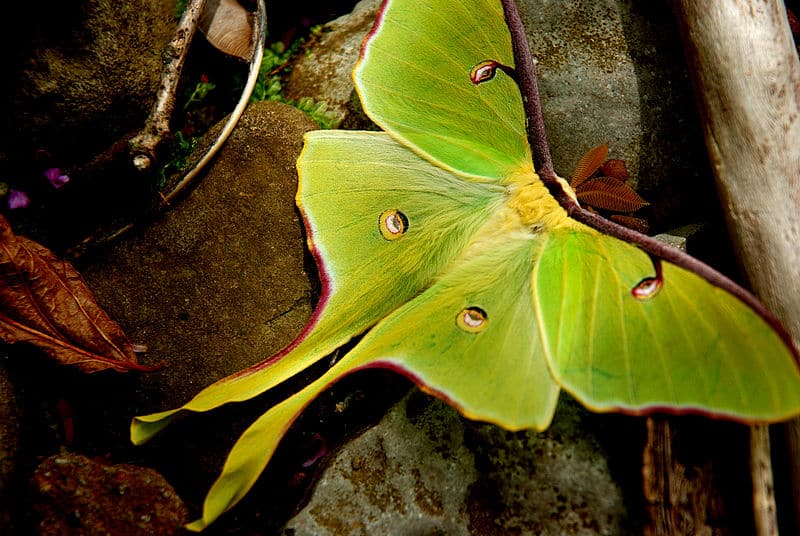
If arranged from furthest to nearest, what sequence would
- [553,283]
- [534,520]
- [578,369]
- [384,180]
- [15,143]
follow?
[15,143] < [384,180] < [534,520] < [553,283] < [578,369]

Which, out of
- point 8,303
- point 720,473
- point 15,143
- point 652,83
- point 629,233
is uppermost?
point 15,143

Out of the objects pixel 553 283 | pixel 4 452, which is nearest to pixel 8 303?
pixel 4 452

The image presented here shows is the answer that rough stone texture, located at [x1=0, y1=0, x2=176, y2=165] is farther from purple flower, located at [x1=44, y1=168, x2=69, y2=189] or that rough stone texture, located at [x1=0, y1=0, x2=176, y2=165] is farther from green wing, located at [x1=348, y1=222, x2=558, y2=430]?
green wing, located at [x1=348, y1=222, x2=558, y2=430]

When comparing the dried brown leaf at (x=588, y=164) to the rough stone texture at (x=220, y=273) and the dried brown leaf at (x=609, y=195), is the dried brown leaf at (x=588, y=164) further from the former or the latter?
the rough stone texture at (x=220, y=273)

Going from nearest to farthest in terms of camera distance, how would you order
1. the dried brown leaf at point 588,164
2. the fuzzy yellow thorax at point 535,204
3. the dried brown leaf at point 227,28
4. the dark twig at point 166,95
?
the fuzzy yellow thorax at point 535,204
the dark twig at point 166,95
the dried brown leaf at point 588,164
the dried brown leaf at point 227,28

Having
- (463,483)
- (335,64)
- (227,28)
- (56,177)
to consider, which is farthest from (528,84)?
(56,177)

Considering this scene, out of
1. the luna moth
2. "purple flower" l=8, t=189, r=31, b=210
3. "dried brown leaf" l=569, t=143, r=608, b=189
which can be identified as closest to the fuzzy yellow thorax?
the luna moth

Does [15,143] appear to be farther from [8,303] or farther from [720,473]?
[720,473]

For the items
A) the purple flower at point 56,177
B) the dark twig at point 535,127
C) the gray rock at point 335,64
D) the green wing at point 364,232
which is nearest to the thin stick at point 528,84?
the dark twig at point 535,127
